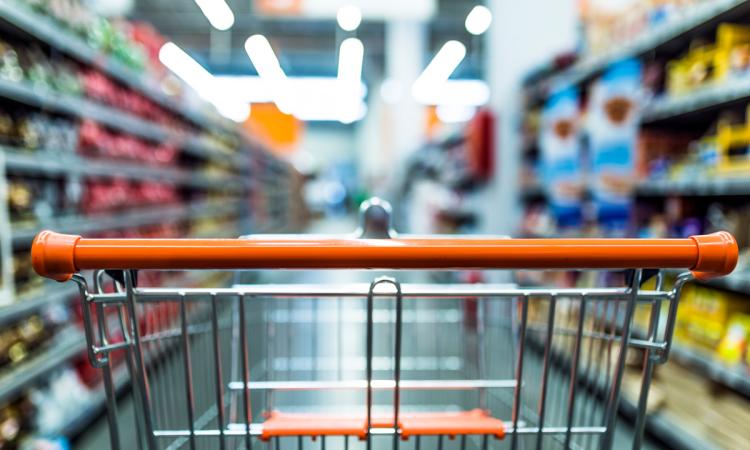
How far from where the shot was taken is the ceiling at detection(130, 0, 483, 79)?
11773mm

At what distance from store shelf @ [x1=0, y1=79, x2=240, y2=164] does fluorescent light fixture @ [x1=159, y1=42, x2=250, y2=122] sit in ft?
7.44

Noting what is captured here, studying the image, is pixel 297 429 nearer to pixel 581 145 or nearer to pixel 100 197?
pixel 100 197

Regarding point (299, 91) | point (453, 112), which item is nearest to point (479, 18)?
point (299, 91)

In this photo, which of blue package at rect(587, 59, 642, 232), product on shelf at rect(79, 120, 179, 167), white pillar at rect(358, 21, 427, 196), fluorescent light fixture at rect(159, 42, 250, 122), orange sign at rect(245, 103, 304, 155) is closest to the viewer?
blue package at rect(587, 59, 642, 232)

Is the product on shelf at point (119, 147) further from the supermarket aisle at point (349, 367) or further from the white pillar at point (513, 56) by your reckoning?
the white pillar at point (513, 56)

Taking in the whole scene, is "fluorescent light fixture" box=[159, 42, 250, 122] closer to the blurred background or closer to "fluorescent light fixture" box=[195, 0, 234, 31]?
"fluorescent light fixture" box=[195, 0, 234, 31]

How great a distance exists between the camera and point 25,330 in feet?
6.94

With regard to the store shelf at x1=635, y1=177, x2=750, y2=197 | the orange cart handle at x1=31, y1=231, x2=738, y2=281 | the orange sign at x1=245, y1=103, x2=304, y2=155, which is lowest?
the orange cart handle at x1=31, y1=231, x2=738, y2=281

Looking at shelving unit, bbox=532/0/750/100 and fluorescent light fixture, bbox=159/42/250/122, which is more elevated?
fluorescent light fixture, bbox=159/42/250/122

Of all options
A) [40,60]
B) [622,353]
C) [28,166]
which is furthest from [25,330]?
[622,353]

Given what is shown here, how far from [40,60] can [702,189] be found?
308cm

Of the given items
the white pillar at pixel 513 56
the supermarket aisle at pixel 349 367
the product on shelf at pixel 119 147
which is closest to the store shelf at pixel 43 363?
the supermarket aisle at pixel 349 367

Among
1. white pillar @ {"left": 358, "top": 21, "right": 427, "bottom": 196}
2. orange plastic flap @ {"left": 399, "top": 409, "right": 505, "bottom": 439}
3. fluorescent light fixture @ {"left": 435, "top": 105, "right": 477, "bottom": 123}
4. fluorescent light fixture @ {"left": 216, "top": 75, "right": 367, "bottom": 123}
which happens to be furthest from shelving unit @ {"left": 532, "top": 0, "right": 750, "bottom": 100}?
fluorescent light fixture @ {"left": 435, "top": 105, "right": 477, "bottom": 123}

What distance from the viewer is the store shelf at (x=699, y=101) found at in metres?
1.89
